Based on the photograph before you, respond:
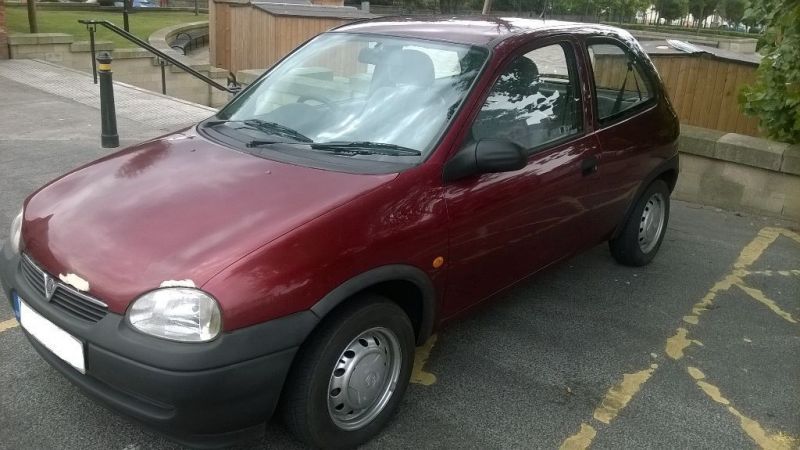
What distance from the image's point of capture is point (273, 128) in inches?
136

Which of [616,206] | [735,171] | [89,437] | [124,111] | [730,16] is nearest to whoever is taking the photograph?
[89,437]

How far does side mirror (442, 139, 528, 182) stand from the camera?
3.03 metres

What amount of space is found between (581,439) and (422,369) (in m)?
0.87

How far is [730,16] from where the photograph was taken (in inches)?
2092

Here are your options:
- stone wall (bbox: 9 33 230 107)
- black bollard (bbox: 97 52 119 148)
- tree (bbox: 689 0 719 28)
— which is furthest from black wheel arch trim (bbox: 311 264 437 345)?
tree (bbox: 689 0 719 28)

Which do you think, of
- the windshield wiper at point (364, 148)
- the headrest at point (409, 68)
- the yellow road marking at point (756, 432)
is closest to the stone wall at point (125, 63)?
the headrest at point (409, 68)

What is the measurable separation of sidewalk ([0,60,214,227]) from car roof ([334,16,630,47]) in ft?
10.6

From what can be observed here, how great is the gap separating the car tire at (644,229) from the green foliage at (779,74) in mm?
2508

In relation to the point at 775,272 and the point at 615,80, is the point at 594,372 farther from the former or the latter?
the point at 775,272

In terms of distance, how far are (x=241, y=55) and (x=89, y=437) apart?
14348 mm

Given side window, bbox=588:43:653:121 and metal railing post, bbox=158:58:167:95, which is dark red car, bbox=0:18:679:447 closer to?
side window, bbox=588:43:653:121

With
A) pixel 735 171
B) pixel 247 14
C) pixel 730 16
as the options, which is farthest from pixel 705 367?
pixel 730 16

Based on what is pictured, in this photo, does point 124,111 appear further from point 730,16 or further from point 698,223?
point 730,16

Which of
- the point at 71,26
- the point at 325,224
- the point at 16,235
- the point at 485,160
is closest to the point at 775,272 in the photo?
the point at 485,160
